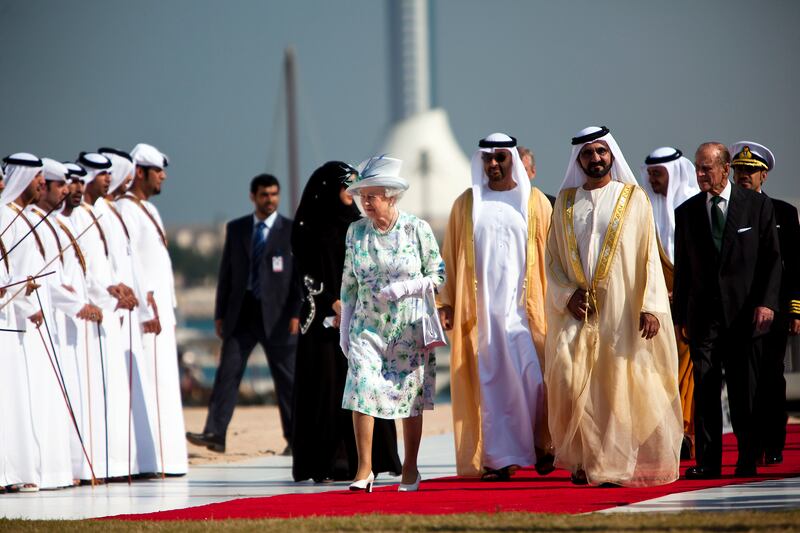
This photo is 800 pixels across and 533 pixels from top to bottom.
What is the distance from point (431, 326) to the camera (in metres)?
8.34

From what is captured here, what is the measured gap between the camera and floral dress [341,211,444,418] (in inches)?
325

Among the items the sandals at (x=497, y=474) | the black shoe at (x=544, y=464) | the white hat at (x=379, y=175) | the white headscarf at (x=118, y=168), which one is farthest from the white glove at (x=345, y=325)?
the white headscarf at (x=118, y=168)

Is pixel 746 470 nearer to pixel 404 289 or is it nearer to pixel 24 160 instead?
pixel 404 289

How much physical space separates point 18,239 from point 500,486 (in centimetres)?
330

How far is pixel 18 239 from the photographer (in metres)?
9.49

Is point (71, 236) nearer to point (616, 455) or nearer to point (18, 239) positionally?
point (18, 239)

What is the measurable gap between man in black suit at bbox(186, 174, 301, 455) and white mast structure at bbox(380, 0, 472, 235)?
99278 millimetres

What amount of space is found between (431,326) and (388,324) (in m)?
0.23

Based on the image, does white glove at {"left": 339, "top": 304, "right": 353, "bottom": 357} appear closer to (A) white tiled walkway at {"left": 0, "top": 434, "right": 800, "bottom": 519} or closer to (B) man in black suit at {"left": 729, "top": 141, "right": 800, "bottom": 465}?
(A) white tiled walkway at {"left": 0, "top": 434, "right": 800, "bottom": 519}

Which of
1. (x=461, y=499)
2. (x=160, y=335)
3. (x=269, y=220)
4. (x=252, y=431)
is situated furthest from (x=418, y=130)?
(x=461, y=499)

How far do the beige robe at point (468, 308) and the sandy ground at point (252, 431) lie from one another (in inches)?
131

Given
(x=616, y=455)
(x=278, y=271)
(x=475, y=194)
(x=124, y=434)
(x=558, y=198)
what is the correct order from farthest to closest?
(x=278, y=271)
(x=124, y=434)
(x=475, y=194)
(x=558, y=198)
(x=616, y=455)

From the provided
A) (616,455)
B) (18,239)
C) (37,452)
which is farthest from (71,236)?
(616,455)

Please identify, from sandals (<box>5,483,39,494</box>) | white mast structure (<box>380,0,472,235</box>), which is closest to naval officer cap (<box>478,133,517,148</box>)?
sandals (<box>5,483,39,494</box>)
